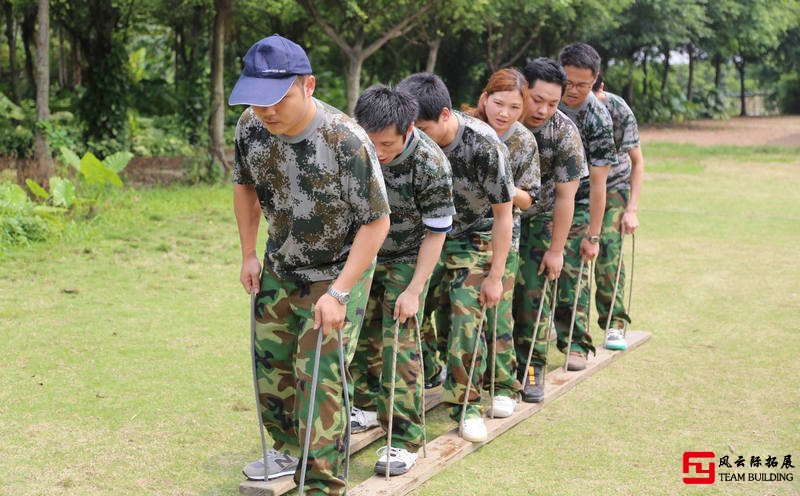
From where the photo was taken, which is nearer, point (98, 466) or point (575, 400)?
point (98, 466)

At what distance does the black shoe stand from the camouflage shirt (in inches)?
33.4

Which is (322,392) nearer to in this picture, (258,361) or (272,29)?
(258,361)

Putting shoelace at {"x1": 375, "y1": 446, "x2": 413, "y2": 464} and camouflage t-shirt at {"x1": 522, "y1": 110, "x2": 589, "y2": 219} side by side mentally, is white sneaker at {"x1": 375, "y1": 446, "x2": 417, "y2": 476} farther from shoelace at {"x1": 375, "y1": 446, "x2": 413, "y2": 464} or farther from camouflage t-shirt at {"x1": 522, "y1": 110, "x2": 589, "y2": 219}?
camouflage t-shirt at {"x1": 522, "y1": 110, "x2": 589, "y2": 219}

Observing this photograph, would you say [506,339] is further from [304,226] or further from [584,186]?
[304,226]

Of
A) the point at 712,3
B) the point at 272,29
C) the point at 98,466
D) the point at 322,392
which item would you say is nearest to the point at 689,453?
the point at 322,392

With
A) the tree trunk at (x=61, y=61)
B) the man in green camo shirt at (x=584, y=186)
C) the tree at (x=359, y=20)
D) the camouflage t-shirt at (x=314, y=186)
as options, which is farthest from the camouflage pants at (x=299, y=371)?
the tree trunk at (x=61, y=61)

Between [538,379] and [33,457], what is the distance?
2.65 meters

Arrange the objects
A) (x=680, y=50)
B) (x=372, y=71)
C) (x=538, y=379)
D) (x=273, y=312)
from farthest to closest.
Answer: (x=680, y=50) < (x=372, y=71) < (x=538, y=379) < (x=273, y=312)

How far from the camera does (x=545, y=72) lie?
5.24 metres

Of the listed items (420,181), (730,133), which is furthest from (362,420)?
(730,133)

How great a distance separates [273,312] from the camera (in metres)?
4.03

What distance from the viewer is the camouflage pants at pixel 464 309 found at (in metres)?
4.86

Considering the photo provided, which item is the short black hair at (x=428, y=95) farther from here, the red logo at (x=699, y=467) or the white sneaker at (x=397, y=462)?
the red logo at (x=699, y=467)

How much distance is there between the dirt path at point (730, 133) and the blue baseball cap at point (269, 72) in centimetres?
2431
